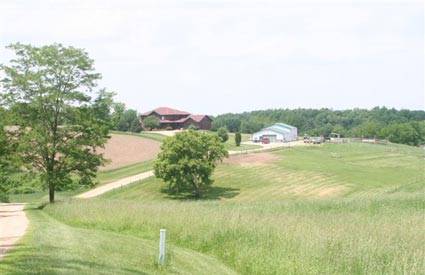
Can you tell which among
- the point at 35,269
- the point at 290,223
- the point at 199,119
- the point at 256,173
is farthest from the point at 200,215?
the point at 199,119

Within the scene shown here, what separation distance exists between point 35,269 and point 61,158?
2588 centimetres

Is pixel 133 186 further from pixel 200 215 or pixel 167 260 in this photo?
pixel 167 260

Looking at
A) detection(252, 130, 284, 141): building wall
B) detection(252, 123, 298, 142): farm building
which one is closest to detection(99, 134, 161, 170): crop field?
detection(252, 130, 284, 141): building wall

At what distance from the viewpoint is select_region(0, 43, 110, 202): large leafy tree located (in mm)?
33094

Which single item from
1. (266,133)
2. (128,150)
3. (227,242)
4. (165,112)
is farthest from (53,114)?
(165,112)

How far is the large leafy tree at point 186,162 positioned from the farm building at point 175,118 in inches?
3764

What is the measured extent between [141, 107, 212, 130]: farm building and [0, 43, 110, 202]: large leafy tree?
120187mm

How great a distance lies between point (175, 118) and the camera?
527ft

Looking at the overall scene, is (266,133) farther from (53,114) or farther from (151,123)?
(53,114)

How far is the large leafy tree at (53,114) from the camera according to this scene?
109ft

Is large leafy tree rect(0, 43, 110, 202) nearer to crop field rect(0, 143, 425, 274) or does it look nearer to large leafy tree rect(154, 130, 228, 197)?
crop field rect(0, 143, 425, 274)

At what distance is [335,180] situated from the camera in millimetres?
62656

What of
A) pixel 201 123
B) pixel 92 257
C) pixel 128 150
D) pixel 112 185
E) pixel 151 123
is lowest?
pixel 112 185

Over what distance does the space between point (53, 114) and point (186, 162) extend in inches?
970
